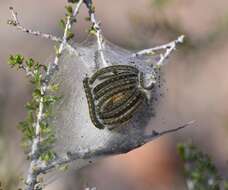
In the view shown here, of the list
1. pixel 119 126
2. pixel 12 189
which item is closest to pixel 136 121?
pixel 119 126

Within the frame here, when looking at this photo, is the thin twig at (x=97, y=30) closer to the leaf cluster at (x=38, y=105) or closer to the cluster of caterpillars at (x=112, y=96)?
the cluster of caterpillars at (x=112, y=96)

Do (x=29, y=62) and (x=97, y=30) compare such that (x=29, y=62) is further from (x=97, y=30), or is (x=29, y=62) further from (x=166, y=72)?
(x=166, y=72)

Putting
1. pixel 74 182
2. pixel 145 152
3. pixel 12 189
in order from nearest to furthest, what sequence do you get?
pixel 12 189, pixel 74 182, pixel 145 152

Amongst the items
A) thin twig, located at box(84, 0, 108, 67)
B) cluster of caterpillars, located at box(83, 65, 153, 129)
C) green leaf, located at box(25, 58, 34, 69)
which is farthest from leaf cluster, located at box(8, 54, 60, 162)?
thin twig, located at box(84, 0, 108, 67)

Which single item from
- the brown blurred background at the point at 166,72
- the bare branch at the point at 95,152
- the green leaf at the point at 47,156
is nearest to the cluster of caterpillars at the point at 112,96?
the bare branch at the point at 95,152

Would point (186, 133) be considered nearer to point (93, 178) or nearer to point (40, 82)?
point (93, 178)

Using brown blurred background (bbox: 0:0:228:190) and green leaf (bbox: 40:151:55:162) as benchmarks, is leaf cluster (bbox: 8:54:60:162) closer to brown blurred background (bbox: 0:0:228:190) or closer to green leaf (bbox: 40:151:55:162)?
green leaf (bbox: 40:151:55:162)
